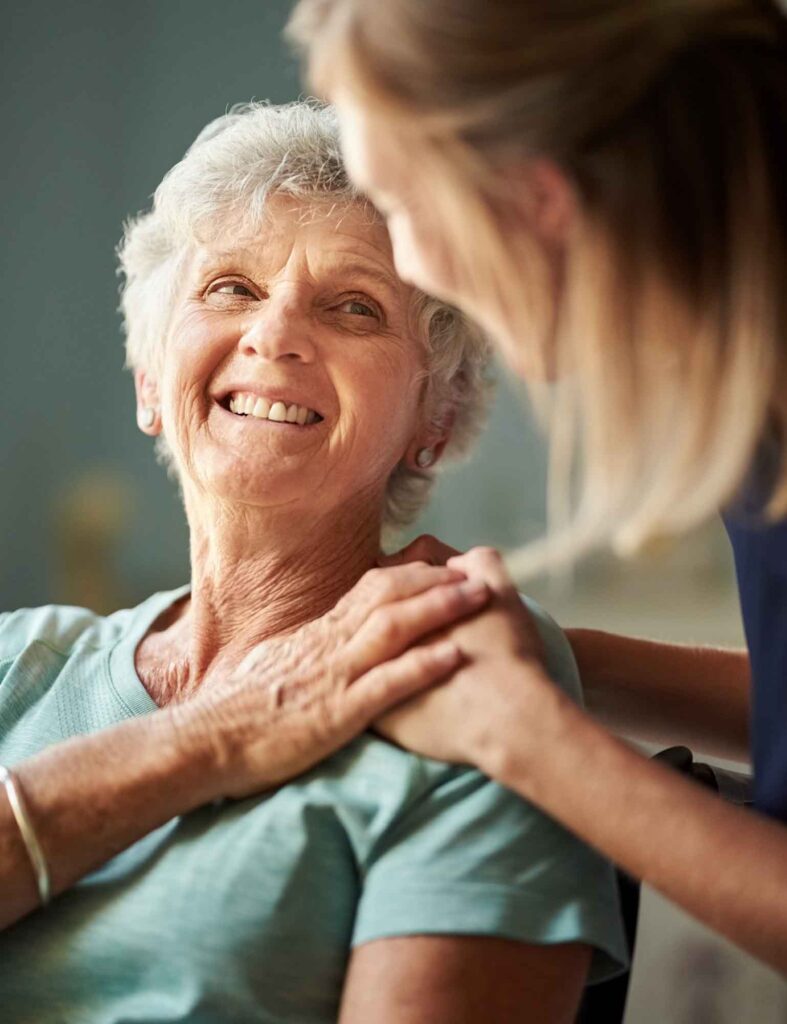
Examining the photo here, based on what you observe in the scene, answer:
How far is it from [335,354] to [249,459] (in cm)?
17

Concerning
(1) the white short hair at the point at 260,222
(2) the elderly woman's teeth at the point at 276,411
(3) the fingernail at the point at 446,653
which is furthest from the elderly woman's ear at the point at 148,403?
(3) the fingernail at the point at 446,653

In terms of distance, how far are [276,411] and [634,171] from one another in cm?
66

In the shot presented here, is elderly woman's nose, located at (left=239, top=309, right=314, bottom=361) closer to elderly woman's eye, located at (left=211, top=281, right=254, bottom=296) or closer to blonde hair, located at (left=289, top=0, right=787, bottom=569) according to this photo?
elderly woman's eye, located at (left=211, top=281, right=254, bottom=296)

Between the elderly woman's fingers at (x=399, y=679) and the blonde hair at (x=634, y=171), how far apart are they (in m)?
0.29

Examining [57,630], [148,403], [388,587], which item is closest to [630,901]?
[388,587]

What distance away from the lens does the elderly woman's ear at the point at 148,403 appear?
1830 millimetres

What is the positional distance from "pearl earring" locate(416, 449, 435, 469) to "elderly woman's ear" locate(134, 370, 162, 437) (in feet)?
1.20

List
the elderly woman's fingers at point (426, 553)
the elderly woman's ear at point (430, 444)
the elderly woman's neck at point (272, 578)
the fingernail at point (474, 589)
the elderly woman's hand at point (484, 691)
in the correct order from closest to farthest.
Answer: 1. the elderly woman's hand at point (484, 691)
2. the fingernail at point (474, 589)
3. the elderly woman's fingers at point (426, 553)
4. the elderly woman's neck at point (272, 578)
5. the elderly woman's ear at point (430, 444)

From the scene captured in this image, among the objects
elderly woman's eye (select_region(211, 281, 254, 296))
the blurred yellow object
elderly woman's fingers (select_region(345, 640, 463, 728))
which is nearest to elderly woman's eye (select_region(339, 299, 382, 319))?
elderly woman's eye (select_region(211, 281, 254, 296))

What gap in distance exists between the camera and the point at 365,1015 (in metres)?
1.20

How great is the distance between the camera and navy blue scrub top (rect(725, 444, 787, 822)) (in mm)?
1274

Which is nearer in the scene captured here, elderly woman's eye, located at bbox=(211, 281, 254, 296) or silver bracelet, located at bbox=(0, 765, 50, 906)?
silver bracelet, located at bbox=(0, 765, 50, 906)

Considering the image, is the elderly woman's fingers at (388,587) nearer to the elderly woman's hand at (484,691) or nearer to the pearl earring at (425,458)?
the elderly woman's hand at (484,691)

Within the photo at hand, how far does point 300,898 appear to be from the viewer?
130 centimetres
